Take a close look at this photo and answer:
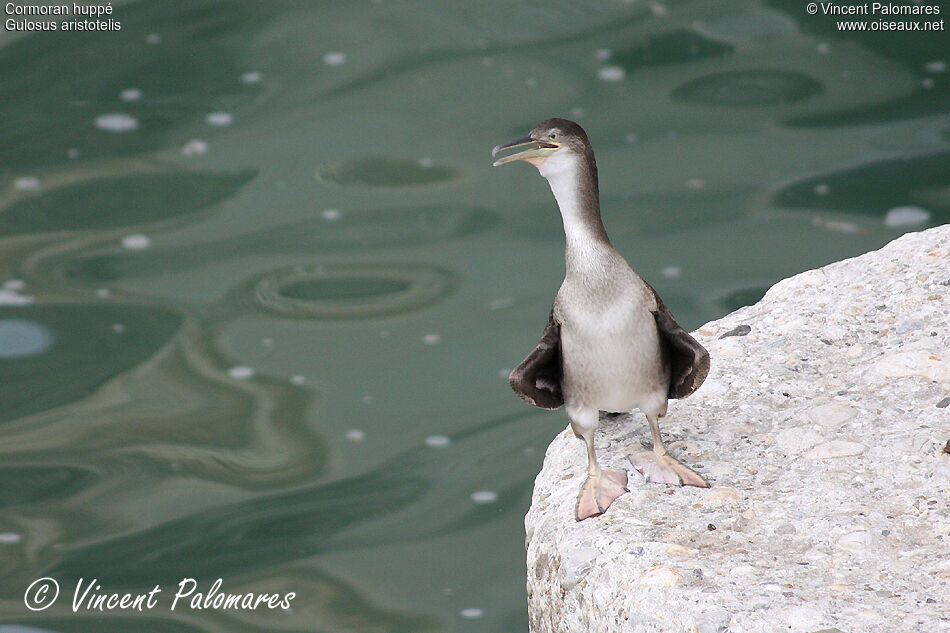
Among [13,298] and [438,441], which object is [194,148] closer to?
[13,298]

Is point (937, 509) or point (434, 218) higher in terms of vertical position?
point (937, 509)

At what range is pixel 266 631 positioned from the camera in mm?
4637

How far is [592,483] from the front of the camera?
3049 millimetres

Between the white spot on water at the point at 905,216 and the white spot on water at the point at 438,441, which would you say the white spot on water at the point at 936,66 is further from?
the white spot on water at the point at 438,441

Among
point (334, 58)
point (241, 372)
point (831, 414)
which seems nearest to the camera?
point (831, 414)

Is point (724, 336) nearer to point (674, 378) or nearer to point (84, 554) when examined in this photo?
point (674, 378)

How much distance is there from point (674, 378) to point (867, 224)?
12.0 feet

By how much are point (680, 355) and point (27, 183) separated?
507 cm

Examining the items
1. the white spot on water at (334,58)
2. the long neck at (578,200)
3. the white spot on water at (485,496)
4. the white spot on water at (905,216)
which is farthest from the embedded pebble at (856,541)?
the white spot on water at (334,58)

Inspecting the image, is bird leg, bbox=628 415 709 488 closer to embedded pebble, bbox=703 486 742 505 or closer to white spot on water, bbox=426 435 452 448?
embedded pebble, bbox=703 486 742 505

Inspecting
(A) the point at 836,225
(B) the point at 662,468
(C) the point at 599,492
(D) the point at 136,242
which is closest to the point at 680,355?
(B) the point at 662,468

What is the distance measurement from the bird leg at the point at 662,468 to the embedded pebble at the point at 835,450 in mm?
324

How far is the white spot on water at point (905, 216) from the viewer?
20.4ft

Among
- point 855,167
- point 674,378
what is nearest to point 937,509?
point 674,378
